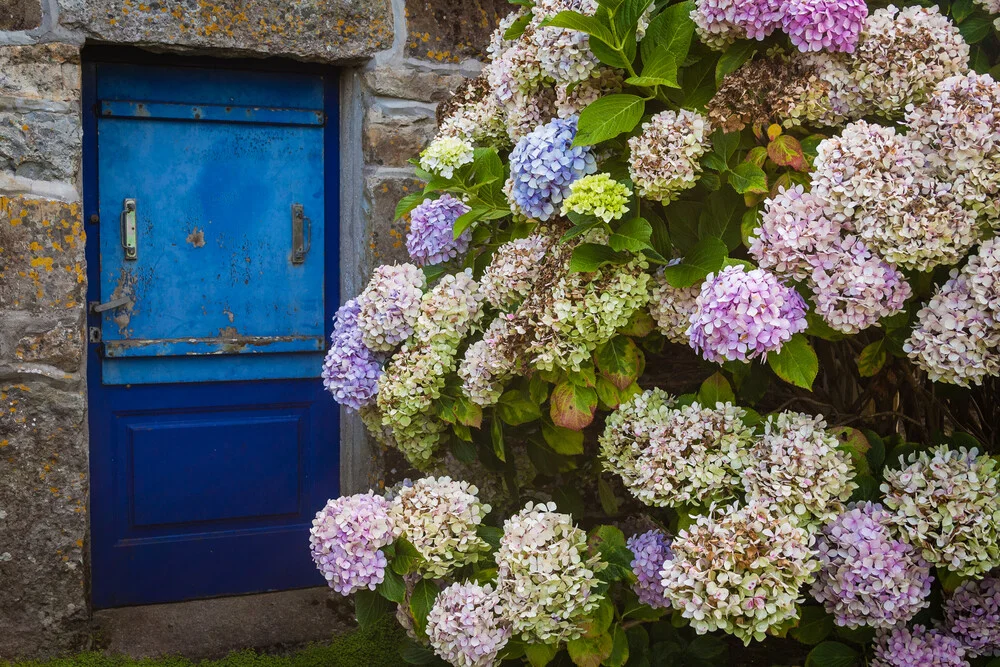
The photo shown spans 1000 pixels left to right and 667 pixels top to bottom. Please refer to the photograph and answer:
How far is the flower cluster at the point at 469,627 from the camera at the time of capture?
6.48ft

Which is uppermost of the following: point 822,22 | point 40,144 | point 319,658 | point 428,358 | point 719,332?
point 822,22

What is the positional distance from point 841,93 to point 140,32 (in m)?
2.16

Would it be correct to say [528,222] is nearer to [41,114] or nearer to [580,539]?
[580,539]

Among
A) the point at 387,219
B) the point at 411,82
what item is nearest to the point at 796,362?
the point at 387,219

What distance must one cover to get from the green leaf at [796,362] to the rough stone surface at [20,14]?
2.41m

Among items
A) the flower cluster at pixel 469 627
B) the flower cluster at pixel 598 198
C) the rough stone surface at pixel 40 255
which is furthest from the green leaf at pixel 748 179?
the rough stone surface at pixel 40 255

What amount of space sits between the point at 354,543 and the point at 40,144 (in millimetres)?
1703

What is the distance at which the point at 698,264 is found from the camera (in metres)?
1.95

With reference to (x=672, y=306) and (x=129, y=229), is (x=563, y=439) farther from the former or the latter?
(x=129, y=229)

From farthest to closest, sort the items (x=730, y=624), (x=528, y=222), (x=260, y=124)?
(x=260, y=124), (x=528, y=222), (x=730, y=624)

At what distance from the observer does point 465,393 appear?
7.32 ft

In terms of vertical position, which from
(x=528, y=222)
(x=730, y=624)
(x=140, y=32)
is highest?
(x=140, y=32)

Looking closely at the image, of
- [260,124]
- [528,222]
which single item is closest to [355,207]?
[260,124]

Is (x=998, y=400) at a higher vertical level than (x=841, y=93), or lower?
lower
